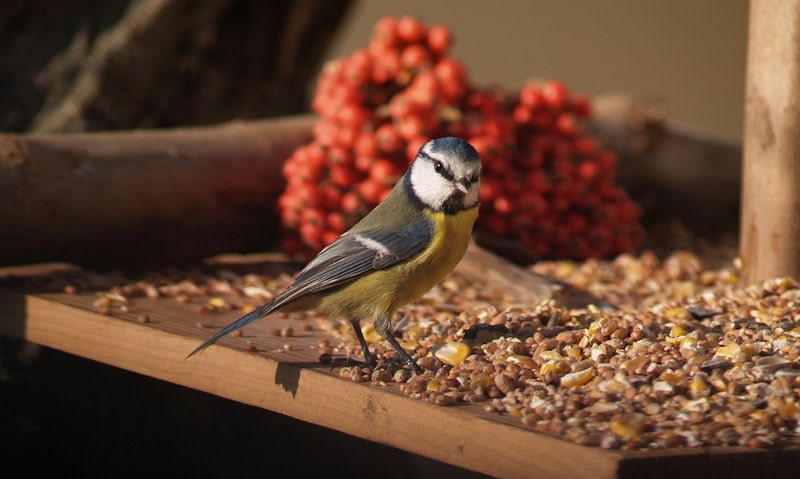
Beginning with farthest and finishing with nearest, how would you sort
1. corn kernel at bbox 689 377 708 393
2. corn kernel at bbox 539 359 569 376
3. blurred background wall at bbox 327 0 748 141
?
→ blurred background wall at bbox 327 0 748 141 < corn kernel at bbox 539 359 569 376 < corn kernel at bbox 689 377 708 393

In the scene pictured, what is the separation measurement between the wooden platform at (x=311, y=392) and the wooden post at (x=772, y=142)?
37.8 inches

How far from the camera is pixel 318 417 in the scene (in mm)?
1840

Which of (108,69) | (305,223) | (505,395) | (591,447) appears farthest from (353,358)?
(108,69)

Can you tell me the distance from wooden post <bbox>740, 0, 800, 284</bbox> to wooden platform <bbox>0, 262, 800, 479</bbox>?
3.15 feet

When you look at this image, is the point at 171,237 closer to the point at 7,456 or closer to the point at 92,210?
the point at 92,210

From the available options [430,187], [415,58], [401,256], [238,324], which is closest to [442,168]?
[430,187]

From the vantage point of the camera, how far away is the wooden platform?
1.47 meters

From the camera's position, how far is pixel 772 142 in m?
2.35

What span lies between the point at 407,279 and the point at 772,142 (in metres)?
0.93

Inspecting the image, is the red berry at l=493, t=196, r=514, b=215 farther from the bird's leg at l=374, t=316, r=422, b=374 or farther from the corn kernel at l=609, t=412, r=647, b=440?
the corn kernel at l=609, t=412, r=647, b=440

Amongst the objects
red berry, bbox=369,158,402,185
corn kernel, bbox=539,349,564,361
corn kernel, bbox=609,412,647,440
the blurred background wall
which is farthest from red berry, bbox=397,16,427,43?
the blurred background wall

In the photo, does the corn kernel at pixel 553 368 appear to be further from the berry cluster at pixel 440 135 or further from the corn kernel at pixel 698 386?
the berry cluster at pixel 440 135

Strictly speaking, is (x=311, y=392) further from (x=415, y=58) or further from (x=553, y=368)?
(x=415, y=58)

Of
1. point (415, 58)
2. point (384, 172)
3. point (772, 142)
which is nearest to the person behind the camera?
point (772, 142)
